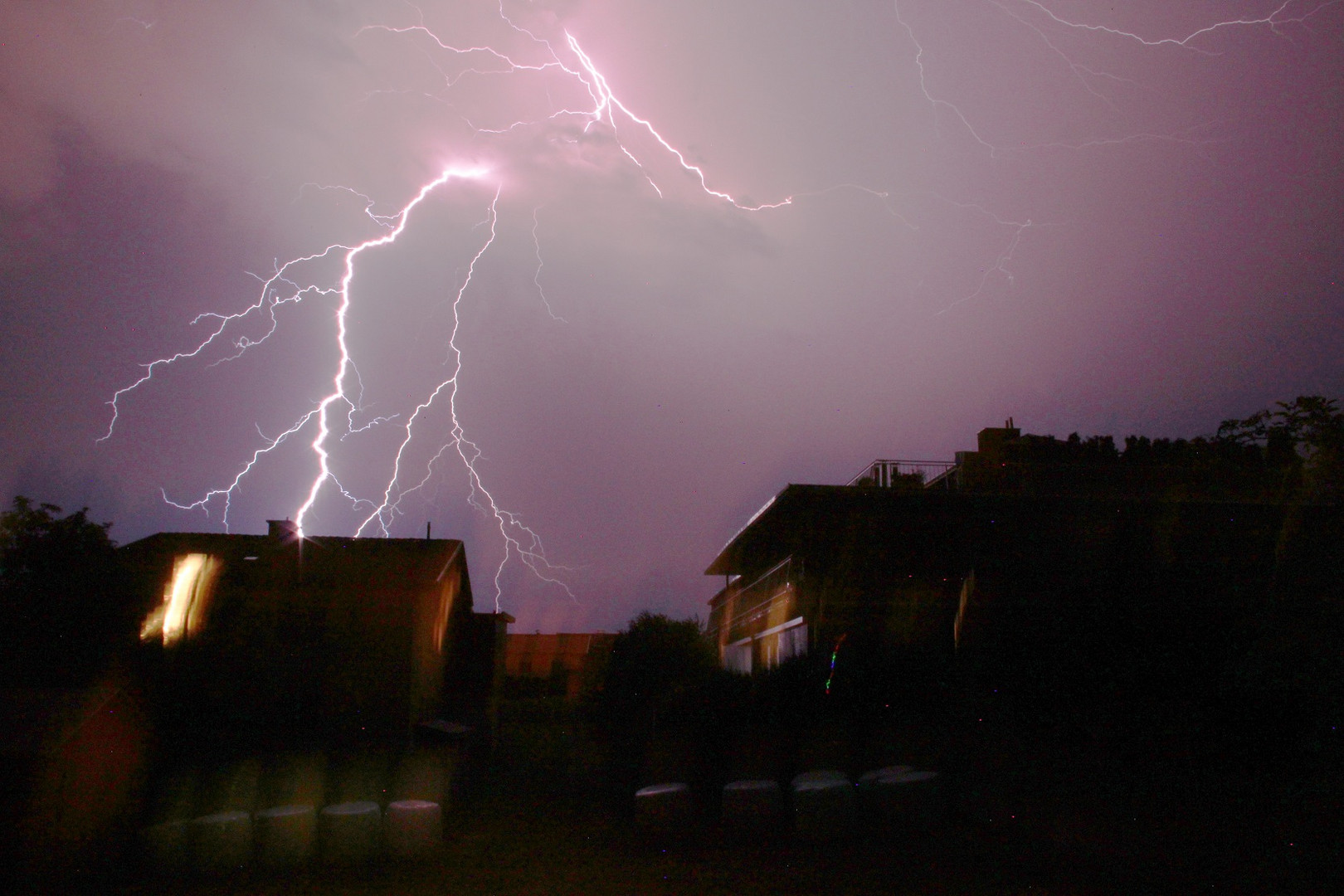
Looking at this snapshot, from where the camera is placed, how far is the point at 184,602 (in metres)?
14.3

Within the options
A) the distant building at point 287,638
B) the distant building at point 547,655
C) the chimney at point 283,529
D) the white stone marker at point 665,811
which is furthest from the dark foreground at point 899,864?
the distant building at point 547,655

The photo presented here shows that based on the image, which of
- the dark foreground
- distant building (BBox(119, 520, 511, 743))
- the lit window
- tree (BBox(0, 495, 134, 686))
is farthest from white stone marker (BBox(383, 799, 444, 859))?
tree (BBox(0, 495, 134, 686))

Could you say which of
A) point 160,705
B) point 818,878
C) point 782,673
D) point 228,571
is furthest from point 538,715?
point 818,878

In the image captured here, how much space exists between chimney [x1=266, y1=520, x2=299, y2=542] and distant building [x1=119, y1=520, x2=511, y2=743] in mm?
514

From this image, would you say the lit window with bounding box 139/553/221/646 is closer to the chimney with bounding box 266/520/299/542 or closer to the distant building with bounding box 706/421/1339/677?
the chimney with bounding box 266/520/299/542

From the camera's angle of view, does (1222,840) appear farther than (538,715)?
No

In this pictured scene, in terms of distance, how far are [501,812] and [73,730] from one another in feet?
17.1

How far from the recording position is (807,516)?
1398 cm

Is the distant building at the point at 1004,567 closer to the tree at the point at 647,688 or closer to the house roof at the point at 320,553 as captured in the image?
the tree at the point at 647,688

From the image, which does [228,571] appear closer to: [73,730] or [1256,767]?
[73,730]

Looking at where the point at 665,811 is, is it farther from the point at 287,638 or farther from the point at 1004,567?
the point at 287,638

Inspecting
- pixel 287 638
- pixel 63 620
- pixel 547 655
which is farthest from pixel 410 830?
pixel 547 655

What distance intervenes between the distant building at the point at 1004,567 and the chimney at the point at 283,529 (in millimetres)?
9520

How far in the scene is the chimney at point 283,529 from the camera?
18.1m
